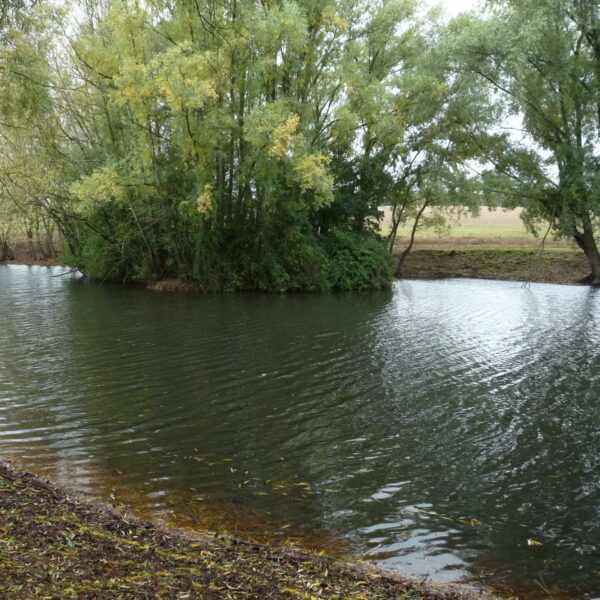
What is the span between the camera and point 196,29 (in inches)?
1000

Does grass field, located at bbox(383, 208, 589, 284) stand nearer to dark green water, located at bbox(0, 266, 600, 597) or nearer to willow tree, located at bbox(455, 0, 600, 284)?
willow tree, located at bbox(455, 0, 600, 284)

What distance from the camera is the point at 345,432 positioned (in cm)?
960

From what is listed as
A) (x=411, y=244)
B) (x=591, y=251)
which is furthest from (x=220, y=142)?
(x=591, y=251)

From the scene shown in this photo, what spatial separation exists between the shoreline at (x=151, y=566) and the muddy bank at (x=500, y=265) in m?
35.7

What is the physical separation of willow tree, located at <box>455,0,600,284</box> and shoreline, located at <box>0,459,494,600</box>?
2774cm

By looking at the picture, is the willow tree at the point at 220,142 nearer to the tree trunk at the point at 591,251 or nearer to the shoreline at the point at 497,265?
the shoreline at the point at 497,265

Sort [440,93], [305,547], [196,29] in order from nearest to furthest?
[305,547]
[196,29]
[440,93]

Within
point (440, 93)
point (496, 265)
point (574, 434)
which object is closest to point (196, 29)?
point (440, 93)

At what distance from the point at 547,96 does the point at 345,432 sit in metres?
28.0

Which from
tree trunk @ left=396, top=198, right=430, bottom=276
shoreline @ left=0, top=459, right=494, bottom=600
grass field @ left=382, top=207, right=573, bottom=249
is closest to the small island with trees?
tree trunk @ left=396, top=198, right=430, bottom=276

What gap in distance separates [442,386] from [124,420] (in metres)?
6.70

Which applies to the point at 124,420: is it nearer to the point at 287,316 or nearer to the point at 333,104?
the point at 287,316

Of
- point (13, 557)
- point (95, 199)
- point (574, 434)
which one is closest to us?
point (13, 557)

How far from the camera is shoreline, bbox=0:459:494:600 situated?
13.9 feet
